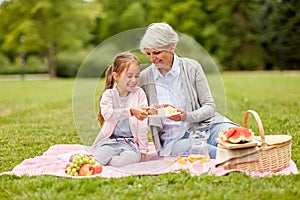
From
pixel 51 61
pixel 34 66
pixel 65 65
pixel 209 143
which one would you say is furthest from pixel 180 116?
pixel 34 66

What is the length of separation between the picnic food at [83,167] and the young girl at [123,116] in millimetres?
294

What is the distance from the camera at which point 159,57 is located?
4215 millimetres

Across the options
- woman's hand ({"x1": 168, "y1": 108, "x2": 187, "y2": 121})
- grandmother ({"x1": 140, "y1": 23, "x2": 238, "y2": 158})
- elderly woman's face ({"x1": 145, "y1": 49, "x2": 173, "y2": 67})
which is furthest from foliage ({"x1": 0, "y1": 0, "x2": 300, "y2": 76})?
woman's hand ({"x1": 168, "y1": 108, "x2": 187, "y2": 121})

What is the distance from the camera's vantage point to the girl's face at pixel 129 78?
13.6 ft

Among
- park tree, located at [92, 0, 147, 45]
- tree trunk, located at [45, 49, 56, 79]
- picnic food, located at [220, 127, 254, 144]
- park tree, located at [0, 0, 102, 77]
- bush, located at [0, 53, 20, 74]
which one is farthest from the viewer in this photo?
park tree, located at [92, 0, 147, 45]

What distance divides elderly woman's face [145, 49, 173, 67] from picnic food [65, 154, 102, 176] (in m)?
1.02

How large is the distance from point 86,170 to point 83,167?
0.04m

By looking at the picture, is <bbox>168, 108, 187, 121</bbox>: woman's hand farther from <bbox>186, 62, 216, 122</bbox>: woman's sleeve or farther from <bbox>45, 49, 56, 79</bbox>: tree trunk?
<bbox>45, 49, 56, 79</bbox>: tree trunk

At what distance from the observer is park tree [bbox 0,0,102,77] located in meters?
31.1

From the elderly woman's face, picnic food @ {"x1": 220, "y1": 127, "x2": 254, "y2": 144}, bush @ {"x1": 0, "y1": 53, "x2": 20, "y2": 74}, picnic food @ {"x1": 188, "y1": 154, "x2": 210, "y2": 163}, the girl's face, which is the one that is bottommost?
bush @ {"x1": 0, "y1": 53, "x2": 20, "y2": 74}

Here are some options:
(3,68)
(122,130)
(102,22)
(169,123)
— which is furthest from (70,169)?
(102,22)

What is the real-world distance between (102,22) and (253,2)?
43.1 ft

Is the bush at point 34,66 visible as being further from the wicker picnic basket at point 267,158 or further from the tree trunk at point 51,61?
the wicker picnic basket at point 267,158

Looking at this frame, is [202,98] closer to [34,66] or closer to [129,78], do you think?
[129,78]
